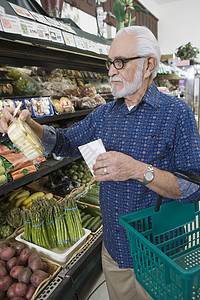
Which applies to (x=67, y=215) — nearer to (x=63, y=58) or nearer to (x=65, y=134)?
(x=65, y=134)

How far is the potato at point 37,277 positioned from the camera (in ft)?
4.26

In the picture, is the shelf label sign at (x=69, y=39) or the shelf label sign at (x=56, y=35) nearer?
the shelf label sign at (x=56, y=35)

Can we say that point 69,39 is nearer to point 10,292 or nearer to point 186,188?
point 186,188

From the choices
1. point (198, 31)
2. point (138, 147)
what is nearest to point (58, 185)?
point (138, 147)

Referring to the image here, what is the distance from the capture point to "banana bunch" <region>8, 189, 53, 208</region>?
6.73 ft

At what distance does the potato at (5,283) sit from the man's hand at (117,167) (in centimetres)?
97

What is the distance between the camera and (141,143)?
109cm

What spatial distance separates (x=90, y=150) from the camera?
106 cm

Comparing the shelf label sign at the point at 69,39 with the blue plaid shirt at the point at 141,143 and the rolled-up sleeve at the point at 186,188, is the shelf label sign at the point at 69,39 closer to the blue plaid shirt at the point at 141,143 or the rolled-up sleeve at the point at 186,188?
the blue plaid shirt at the point at 141,143

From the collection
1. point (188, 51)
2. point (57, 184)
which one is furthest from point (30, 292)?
point (188, 51)

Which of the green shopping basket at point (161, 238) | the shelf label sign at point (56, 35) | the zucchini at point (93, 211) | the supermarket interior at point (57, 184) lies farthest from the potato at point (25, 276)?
the shelf label sign at point (56, 35)

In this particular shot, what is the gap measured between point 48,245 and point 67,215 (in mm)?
262

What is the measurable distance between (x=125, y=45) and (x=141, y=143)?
507 mm

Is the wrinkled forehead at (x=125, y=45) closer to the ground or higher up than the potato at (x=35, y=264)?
higher up
